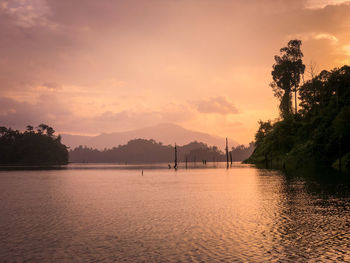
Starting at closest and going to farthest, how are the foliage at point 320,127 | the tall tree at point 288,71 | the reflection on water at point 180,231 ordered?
1. the reflection on water at point 180,231
2. the foliage at point 320,127
3. the tall tree at point 288,71

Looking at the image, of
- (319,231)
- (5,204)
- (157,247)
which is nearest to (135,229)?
(157,247)

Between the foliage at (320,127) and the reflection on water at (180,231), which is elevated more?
the foliage at (320,127)

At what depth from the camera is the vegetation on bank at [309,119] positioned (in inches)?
3497

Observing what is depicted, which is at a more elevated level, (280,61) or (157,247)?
(280,61)

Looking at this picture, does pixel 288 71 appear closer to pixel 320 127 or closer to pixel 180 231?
pixel 320 127

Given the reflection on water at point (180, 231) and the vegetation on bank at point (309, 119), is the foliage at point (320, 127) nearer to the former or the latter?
the vegetation on bank at point (309, 119)

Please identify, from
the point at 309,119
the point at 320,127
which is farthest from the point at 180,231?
the point at 309,119

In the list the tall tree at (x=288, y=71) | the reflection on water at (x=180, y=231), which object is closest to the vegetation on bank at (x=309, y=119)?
the tall tree at (x=288, y=71)

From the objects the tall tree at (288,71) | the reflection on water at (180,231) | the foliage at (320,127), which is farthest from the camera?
the tall tree at (288,71)

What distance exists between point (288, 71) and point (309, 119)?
2305 cm

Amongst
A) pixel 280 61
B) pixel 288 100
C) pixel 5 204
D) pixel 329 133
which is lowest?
pixel 5 204

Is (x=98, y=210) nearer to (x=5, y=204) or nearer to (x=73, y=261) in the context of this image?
(x=5, y=204)

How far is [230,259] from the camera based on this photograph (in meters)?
14.4

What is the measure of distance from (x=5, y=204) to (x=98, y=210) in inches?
467
